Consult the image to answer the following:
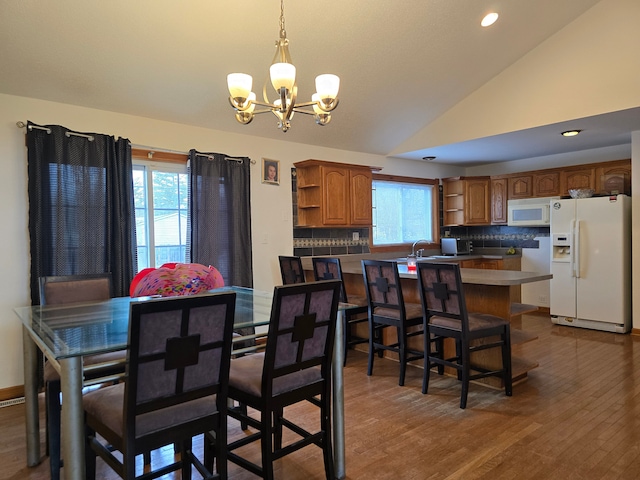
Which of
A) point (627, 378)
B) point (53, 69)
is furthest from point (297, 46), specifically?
point (627, 378)

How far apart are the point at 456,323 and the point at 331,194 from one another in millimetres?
2318

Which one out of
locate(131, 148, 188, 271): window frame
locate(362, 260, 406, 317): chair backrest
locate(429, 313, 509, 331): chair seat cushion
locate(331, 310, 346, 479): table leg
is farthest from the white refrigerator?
locate(131, 148, 188, 271): window frame

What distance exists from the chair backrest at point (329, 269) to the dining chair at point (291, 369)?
1.81 metres

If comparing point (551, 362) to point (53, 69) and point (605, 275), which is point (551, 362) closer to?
point (605, 275)

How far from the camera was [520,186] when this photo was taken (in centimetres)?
609

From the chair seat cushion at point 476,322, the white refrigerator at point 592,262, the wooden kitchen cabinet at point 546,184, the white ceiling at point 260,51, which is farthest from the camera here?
the wooden kitchen cabinet at point 546,184

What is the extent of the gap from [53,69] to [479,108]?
4085mm

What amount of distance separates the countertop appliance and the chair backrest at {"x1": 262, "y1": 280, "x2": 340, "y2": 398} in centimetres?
495

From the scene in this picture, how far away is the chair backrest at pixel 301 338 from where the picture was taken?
1.69 metres

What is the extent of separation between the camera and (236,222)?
4246 millimetres

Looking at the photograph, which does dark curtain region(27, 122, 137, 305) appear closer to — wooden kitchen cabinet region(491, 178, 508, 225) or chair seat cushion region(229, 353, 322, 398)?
chair seat cushion region(229, 353, 322, 398)

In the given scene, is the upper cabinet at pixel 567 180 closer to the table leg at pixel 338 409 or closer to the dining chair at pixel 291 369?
the table leg at pixel 338 409

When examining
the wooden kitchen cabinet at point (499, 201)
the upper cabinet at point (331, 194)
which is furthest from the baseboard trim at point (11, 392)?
the wooden kitchen cabinet at point (499, 201)

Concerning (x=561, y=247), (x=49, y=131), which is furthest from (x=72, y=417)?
(x=561, y=247)
